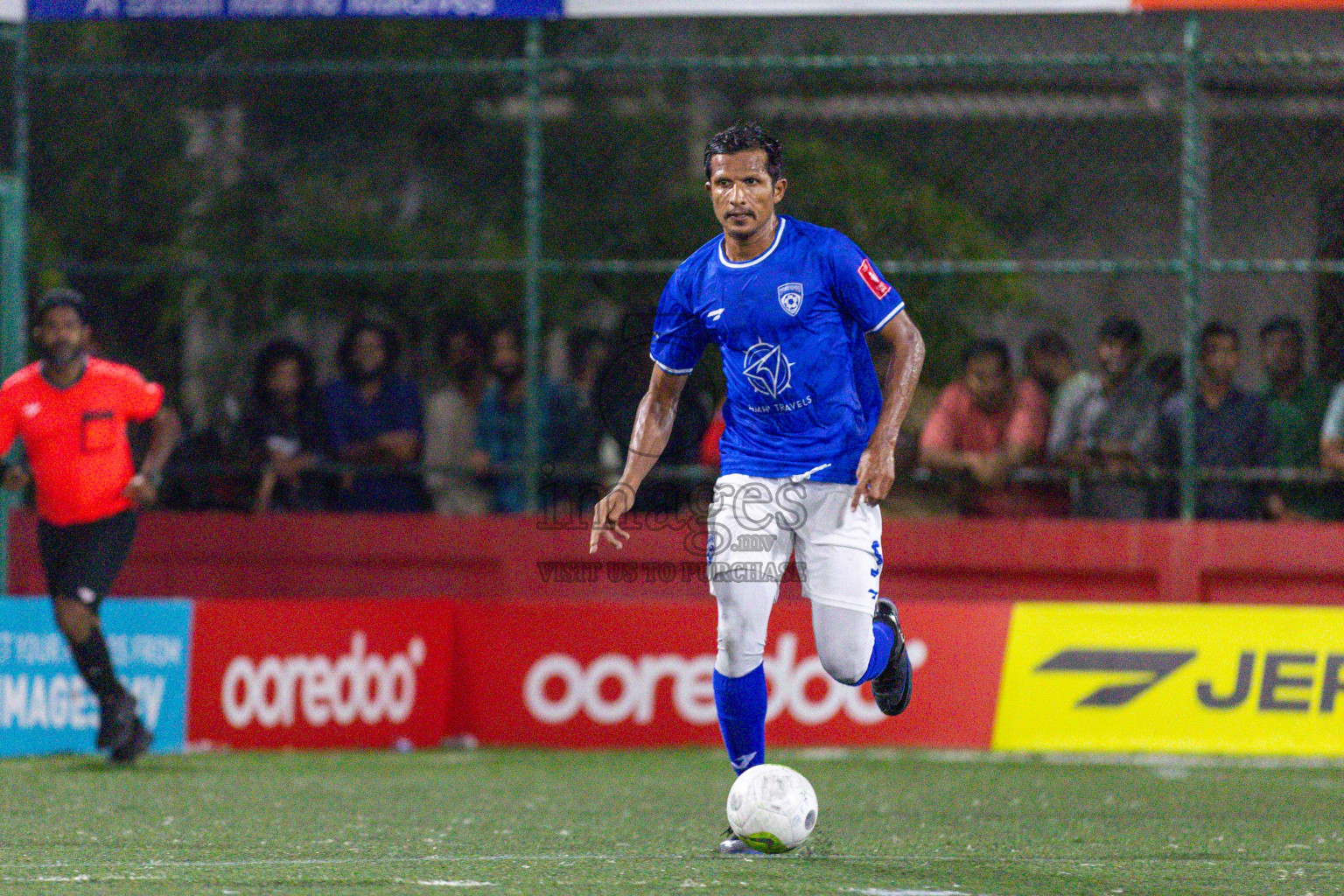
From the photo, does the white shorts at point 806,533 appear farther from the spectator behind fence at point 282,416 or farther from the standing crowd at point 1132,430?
the spectator behind fence at point 282,416

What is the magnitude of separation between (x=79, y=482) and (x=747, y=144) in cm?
468

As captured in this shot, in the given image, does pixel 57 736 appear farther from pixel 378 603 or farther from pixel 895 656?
pixel 895 656

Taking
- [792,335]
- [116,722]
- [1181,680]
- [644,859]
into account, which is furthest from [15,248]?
[1181,680]

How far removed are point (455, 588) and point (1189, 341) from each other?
442 cm

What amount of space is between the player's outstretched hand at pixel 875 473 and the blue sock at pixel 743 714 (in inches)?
27.6

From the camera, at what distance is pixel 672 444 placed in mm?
11719

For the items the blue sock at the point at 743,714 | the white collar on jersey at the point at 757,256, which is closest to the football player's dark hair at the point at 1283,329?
the white collar on jersey at the point at 757,256

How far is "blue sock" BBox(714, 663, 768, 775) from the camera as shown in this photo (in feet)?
21.2

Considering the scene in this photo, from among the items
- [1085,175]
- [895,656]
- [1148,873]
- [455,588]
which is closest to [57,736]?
[455,588]

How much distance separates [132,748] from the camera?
9.49 m

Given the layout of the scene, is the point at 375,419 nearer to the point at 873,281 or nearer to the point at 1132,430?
the point at 1132,430

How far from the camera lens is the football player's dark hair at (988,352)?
1116 centimetres

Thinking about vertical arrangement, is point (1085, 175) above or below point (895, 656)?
above

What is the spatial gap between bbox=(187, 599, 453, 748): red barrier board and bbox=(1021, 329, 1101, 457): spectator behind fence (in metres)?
3.60
